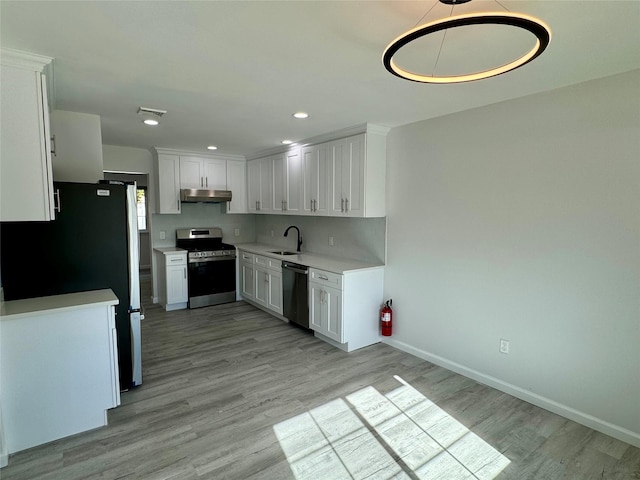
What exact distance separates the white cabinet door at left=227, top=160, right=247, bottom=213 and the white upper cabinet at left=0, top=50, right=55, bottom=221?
12.4ft

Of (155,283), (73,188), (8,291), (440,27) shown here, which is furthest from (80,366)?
(155,283)

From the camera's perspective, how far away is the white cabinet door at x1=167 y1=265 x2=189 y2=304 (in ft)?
16.8

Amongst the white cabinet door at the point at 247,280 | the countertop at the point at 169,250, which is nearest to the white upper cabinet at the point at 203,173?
the countertop at the point at 169,250

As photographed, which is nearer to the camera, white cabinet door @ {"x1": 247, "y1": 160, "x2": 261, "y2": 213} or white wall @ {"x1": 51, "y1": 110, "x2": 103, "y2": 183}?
white wall @ {"x1": 51, "y1": 110, "x2": 103, "y2": 183}

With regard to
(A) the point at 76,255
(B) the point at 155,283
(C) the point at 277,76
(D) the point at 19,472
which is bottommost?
(D) the point at 19,472

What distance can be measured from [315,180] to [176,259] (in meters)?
2.46

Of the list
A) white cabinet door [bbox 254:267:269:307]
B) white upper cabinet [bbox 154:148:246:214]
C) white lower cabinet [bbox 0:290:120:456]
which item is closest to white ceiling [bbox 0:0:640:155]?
white lower cabinet [bbox 0:290:120:456]

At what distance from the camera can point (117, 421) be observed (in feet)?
8.35

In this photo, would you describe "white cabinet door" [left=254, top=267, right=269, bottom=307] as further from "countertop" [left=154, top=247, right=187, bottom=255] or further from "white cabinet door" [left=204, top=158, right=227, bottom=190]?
"white cabinet door" [left=204, top=158, right=227, bottom=190]

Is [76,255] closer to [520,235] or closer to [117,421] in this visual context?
[117,421]

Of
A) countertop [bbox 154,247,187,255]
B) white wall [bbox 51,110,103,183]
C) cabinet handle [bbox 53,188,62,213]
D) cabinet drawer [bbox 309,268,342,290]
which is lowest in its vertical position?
cabinet drawer [bbox 309,268,342,290]

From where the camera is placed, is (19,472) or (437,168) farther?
(437,168)

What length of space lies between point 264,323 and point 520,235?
3305 millimetres

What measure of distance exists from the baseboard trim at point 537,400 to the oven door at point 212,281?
3.10 m
